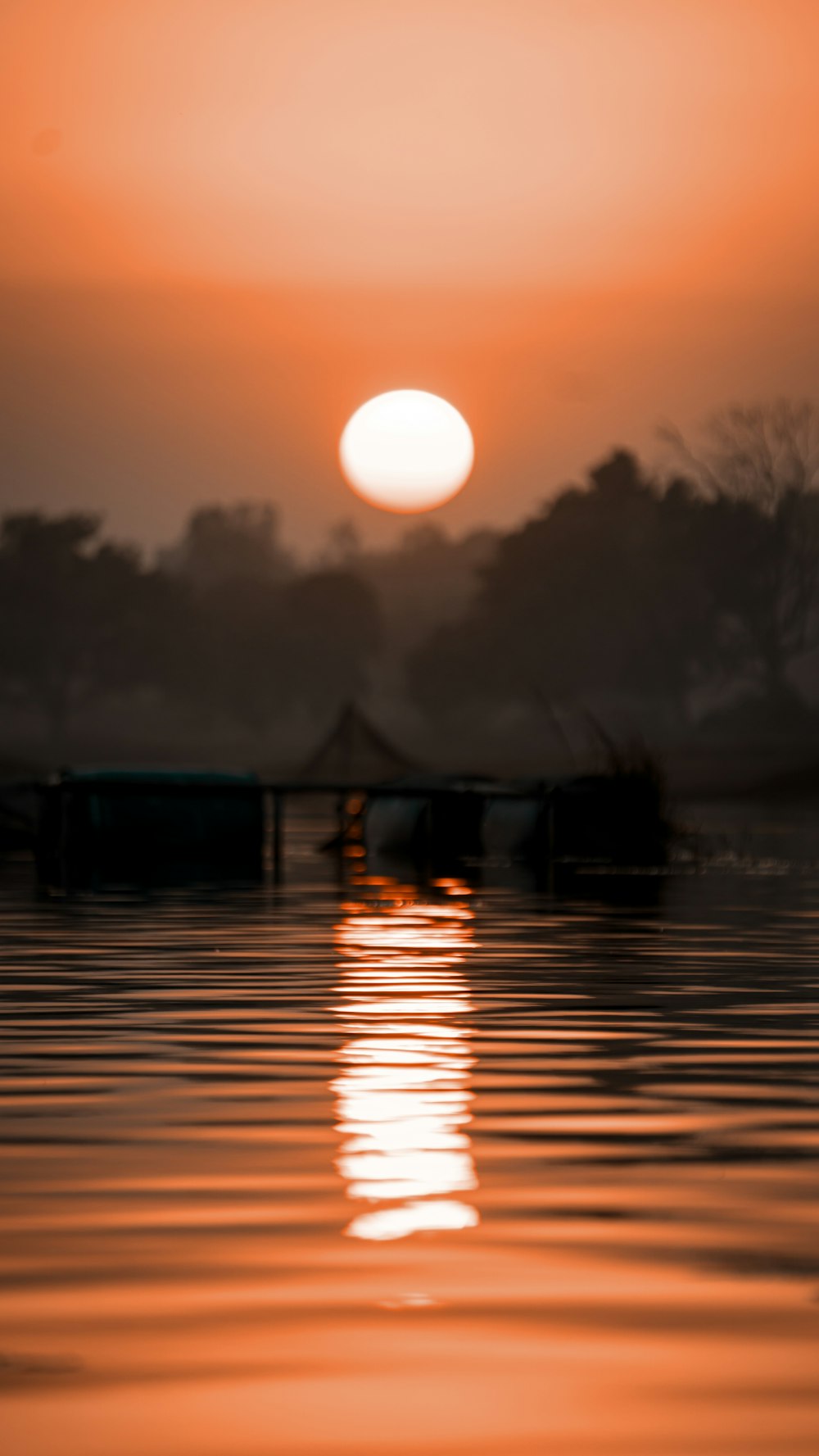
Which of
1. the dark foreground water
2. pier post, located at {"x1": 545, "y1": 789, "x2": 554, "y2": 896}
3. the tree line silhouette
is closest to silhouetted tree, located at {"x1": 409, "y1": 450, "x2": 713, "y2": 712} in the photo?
the tree line silhouette

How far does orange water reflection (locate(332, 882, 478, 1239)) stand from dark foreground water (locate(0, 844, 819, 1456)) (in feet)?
0.12

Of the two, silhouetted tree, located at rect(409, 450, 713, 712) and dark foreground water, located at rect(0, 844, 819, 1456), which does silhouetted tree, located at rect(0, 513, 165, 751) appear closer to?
silhouetted tree, located at rect(409, 450, 713, 712)

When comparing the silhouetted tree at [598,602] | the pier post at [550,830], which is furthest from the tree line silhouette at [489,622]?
the pier post at [550,830]

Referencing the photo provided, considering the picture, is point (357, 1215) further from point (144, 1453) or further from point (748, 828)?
point (748, 828)

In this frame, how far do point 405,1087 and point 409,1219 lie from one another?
422 cm

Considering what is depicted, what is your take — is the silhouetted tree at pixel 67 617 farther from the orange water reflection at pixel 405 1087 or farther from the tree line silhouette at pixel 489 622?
the orange water reflection at pixel 405 1087

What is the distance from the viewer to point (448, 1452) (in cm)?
634

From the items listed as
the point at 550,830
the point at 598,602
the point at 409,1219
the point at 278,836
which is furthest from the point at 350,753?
the point at 598,602

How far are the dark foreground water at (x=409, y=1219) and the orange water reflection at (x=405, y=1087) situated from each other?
4 centimetres

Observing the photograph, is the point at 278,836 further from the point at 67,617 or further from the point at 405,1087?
the point at 67,617

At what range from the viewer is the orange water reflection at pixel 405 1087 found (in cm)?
1002

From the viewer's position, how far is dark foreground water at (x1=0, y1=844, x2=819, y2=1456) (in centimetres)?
678

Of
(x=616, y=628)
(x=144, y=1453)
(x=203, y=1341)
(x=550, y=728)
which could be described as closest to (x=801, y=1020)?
(x=203, y=1341)

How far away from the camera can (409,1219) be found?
379 inches
